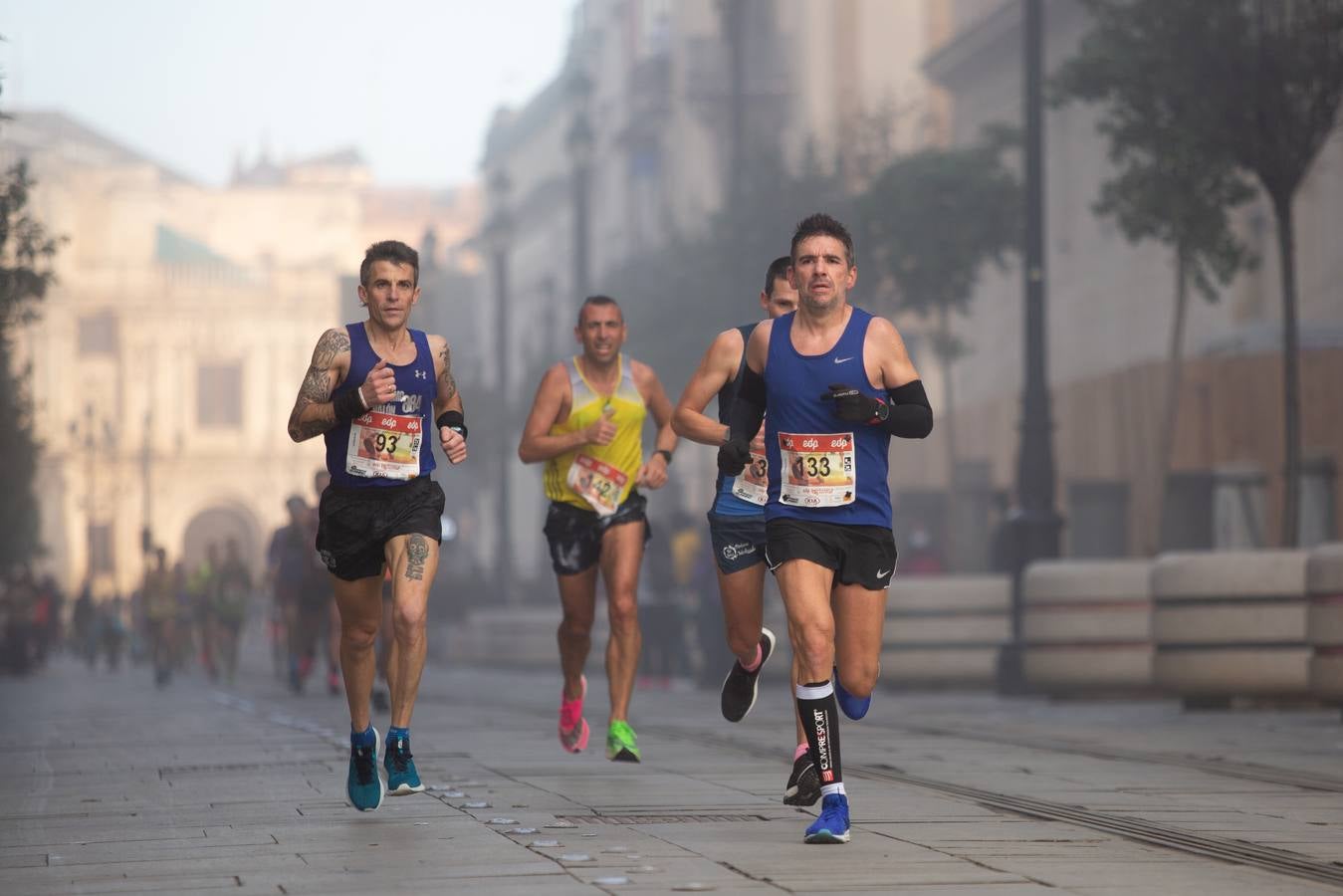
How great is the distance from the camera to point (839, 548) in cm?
780

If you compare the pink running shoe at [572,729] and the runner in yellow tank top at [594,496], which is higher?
the runner in yellow tank top at [594,496]

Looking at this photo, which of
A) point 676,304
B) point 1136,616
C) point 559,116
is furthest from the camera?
point 559,116

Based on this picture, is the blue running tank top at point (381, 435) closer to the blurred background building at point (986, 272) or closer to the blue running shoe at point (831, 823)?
the blue running shoe at point (831, 823)

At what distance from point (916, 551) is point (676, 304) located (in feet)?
45.8

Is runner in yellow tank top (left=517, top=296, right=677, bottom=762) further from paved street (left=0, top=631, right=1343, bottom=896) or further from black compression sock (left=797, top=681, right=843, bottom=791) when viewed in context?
black compression sock (left=797, top=681, right=843, bottom=791)

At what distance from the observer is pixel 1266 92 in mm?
18547

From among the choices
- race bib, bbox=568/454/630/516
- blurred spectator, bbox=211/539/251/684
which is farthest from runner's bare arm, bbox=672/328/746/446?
blurred spectator, bbox=211/539/251/684

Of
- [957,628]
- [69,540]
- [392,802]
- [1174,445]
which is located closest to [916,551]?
[1174,445]

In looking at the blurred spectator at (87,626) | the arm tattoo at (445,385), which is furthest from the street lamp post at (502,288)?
the arm tattoo at (445,385)

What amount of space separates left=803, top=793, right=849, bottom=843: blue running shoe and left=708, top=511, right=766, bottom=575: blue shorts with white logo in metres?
1.97

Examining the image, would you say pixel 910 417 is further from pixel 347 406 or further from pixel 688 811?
pixel 347 406

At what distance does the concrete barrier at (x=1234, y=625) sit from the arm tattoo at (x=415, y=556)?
24.0ft

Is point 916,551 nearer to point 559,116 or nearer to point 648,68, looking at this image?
point 648,68

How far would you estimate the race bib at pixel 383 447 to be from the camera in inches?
340
